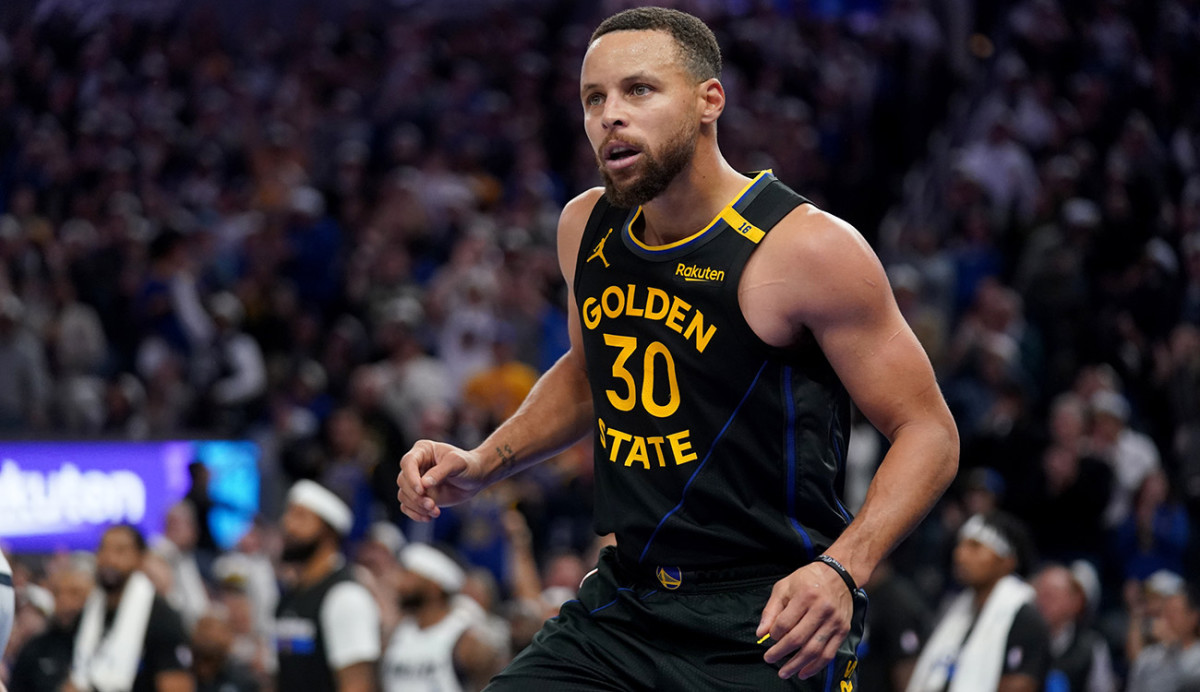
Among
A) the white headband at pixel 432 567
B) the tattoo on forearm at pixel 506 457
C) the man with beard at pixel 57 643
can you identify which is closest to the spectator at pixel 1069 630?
the white headband at pixel 432 567

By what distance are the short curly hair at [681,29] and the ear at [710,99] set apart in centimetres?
2

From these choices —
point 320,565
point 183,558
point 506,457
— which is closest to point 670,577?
point 506,457

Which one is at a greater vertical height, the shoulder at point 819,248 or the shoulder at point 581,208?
the shoulder at point 581,208

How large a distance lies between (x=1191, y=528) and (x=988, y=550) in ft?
12.2

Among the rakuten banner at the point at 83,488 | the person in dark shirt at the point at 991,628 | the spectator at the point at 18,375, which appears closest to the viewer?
the person in dark shirt at the point at 991,628

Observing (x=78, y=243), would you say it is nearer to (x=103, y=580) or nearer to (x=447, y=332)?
(x=447, y=332)

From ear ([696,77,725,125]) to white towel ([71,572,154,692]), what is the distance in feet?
20.5

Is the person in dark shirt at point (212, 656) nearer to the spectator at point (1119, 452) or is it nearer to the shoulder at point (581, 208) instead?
the shoulder at point (581, 208)

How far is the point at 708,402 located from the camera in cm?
345

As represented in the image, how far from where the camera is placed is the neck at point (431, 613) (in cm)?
948

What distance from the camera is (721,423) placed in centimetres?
344

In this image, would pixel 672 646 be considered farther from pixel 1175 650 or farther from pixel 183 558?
pixel 183 558

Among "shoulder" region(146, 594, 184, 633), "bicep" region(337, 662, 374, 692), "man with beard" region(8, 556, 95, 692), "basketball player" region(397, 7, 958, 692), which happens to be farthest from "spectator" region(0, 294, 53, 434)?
"basketball player" region(397, 7, 958, 692)

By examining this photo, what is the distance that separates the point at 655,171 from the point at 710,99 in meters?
0.23
